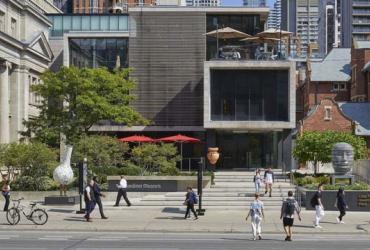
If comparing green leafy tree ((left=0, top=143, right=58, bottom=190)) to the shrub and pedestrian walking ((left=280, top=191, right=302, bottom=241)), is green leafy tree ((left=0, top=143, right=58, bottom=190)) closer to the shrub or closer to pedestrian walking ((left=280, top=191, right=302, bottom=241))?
the shrub

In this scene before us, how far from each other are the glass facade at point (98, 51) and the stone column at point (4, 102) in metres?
6.58

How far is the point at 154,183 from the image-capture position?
44.6 metres

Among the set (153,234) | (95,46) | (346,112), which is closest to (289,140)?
(346,112)

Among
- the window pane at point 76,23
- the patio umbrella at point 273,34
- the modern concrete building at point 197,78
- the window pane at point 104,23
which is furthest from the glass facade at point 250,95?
the window pane at point 76,23

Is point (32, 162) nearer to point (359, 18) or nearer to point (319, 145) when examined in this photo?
point (319, 145)

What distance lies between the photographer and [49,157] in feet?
144

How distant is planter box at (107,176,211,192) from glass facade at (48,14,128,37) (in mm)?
36617

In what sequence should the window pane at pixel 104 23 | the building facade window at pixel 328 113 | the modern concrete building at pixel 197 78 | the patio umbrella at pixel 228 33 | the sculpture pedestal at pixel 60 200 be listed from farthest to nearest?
the window pane at pixel 104 23 → the building facade window at pixel 328 113 → the patio umbrella at pixel 228 33 → the modern concrete building at pixel 197 78 → the sculpture pedestal at pixel 60 200

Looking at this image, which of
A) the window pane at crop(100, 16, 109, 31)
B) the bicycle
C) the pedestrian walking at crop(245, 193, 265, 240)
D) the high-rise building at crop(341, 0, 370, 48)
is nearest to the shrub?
the bicycle

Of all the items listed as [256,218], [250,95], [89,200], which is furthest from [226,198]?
[250,95]

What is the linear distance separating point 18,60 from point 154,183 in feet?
110

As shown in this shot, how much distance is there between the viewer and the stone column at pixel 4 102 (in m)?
69.4

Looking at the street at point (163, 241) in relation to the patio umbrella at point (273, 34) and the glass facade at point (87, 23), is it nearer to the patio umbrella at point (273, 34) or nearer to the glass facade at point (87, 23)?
the patio umbrella at point (273, 34)

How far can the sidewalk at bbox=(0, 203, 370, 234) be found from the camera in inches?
1166
